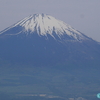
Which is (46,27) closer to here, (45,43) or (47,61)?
(45,43)

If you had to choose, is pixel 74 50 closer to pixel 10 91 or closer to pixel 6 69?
pixel 6 69

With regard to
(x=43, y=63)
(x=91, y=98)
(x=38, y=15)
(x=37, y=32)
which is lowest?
(x=91, y=98)

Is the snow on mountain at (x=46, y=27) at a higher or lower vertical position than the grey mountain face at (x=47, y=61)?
higher

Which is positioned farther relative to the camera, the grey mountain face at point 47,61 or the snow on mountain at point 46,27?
the snow on mountain at point 46,27

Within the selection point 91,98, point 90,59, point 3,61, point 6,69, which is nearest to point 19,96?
point 91,98

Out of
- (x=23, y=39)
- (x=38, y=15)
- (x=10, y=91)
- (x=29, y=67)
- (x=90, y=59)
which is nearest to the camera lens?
Result: (x=10, y=91)

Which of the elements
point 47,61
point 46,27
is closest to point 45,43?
point 47,61

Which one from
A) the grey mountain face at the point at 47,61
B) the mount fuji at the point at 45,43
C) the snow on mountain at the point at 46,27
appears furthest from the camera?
the snow on mountain at the point at 46,27

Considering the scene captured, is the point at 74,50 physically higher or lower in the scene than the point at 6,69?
higher
